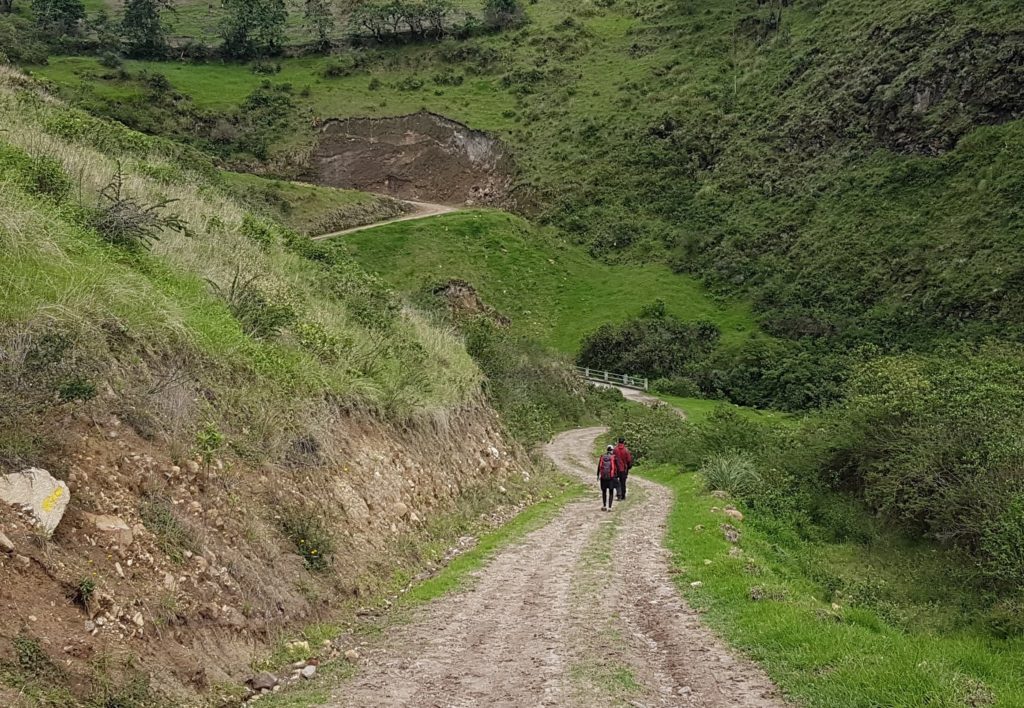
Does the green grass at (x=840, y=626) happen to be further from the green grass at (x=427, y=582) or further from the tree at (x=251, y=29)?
Answer: the tree at (x=251, y=29)

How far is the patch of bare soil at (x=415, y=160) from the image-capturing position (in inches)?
3275

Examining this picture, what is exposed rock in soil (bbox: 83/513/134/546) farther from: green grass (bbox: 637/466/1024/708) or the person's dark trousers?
the person's dark trousers

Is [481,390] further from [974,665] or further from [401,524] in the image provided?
[974,665]

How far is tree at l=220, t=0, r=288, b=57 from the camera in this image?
106875 mm

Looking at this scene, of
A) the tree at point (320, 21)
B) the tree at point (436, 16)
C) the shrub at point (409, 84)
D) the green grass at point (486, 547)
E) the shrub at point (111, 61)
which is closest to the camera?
the green grass at point (486, 547)

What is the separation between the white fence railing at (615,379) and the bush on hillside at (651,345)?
1734 mm

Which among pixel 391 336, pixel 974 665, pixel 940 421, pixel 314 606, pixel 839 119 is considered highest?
pixel 839 119

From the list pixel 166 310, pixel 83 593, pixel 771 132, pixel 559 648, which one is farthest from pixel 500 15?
pixel 83 593

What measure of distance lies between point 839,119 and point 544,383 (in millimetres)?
42978

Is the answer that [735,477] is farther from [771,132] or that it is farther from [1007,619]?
[771,132]

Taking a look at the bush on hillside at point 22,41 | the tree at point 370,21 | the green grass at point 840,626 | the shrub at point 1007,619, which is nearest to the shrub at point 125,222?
the green grass at point 840,626

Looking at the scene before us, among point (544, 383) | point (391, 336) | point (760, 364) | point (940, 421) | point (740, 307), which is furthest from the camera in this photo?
point (740, 307)

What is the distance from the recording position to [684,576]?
1084cm

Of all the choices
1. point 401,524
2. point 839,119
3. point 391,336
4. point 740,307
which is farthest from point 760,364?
point 401,524
